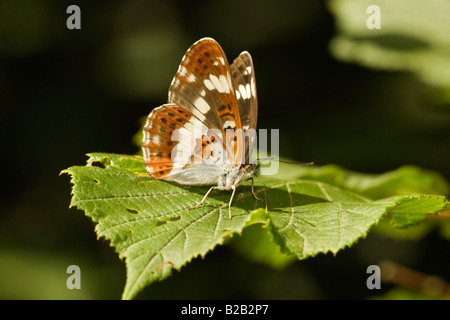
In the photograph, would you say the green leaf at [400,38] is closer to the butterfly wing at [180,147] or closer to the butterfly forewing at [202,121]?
the butterfly forewing at [202,121]

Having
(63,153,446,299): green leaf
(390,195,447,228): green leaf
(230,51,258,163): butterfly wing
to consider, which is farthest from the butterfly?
(390,195,447,228): green leaf

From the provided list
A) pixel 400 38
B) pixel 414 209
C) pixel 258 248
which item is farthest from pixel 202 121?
pixel 400 38

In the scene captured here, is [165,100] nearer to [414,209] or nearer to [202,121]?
[202,121]

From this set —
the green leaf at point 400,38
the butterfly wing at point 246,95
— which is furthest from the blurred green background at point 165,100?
the butterfly wing at point 246,95

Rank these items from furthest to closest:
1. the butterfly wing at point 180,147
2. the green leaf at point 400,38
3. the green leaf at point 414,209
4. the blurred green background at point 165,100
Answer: the blurred green background at point 165,100, the green leaf at point 400,38, the butterfly wing at point 180,147, the green leaf at point 414,209

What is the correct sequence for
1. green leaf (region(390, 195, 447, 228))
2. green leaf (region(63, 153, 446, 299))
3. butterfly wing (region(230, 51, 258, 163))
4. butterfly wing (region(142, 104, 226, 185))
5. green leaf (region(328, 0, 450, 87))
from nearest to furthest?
green leaf (region(63, 153, 446, 299)), green leaf (region(390, 195, 447, 228)), butterfly wing (region(230, 51, 258, 163)), butterfly wing (region(142, 104, 226, 185)), green leaf (region(328, 0, 450, 87))

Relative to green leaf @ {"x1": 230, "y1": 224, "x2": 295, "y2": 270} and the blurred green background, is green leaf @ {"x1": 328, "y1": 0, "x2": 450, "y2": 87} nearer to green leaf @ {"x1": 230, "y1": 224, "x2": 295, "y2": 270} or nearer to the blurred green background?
the blurred green background
